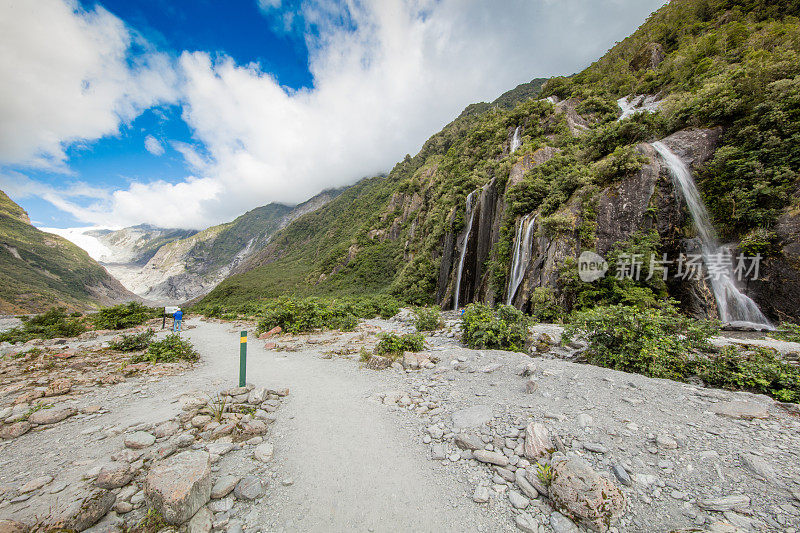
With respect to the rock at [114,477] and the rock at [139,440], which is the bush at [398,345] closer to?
the rock at [139,440]

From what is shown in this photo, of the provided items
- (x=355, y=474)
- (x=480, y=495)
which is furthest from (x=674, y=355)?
(x=355, y=474)

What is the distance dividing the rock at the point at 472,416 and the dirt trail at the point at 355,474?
0.70 metres

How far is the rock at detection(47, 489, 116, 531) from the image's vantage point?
2.23 m

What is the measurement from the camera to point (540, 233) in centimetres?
1384

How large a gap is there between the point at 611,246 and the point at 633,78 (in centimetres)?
2570

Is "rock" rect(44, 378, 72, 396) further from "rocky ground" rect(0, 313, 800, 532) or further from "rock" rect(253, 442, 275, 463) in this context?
"rock" rect(253, 442, 275, 463)

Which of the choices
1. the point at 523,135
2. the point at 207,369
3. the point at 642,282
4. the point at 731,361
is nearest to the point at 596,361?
the point at 731,361

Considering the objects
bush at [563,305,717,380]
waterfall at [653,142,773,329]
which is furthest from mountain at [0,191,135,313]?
waterfall at [653,142,773,329]

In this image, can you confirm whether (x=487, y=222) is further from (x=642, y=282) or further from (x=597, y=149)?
(x=642, y=282)

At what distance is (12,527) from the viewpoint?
205cm

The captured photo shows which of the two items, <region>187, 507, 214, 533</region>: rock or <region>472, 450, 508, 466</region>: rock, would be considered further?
<region>472, 450, 508, 466</region>: rock

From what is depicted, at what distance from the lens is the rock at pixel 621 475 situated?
8.67 ft

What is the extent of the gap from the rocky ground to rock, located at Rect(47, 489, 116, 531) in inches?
1.0

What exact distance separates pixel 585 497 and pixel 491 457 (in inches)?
40.3
